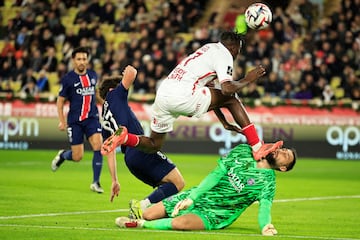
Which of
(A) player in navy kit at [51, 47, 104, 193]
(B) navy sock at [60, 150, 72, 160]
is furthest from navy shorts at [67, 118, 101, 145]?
(B) navy sock at [60, 150, 72, 160]

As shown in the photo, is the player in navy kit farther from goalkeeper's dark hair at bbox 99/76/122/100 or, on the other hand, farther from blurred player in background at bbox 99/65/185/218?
blurred player in background at bbox 99/65/185/218

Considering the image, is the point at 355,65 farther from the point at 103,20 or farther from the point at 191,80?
the point at 191,80

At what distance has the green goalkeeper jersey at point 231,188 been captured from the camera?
36.2 feet

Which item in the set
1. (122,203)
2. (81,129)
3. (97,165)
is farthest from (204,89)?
(81,129)

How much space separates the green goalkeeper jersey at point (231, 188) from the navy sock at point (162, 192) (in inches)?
31.5

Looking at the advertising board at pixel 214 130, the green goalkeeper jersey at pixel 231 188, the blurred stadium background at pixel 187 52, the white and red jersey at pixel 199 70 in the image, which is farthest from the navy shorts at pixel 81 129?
the blurred stadium background at pixel 187 52

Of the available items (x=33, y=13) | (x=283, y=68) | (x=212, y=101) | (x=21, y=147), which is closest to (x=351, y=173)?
(x=283, y=68)

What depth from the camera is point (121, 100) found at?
13.1 meters

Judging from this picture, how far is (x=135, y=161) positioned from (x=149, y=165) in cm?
20

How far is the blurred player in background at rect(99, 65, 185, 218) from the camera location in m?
12.1

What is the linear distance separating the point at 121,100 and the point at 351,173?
10761mm

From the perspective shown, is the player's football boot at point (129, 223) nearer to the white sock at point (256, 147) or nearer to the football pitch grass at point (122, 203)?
the football pitch grass at point (122, 203)

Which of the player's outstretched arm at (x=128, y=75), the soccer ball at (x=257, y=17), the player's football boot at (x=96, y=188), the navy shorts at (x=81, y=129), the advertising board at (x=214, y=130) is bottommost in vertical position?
the advertising board at (x=214, y=130)

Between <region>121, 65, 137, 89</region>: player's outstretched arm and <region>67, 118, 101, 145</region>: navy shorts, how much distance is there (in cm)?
479
